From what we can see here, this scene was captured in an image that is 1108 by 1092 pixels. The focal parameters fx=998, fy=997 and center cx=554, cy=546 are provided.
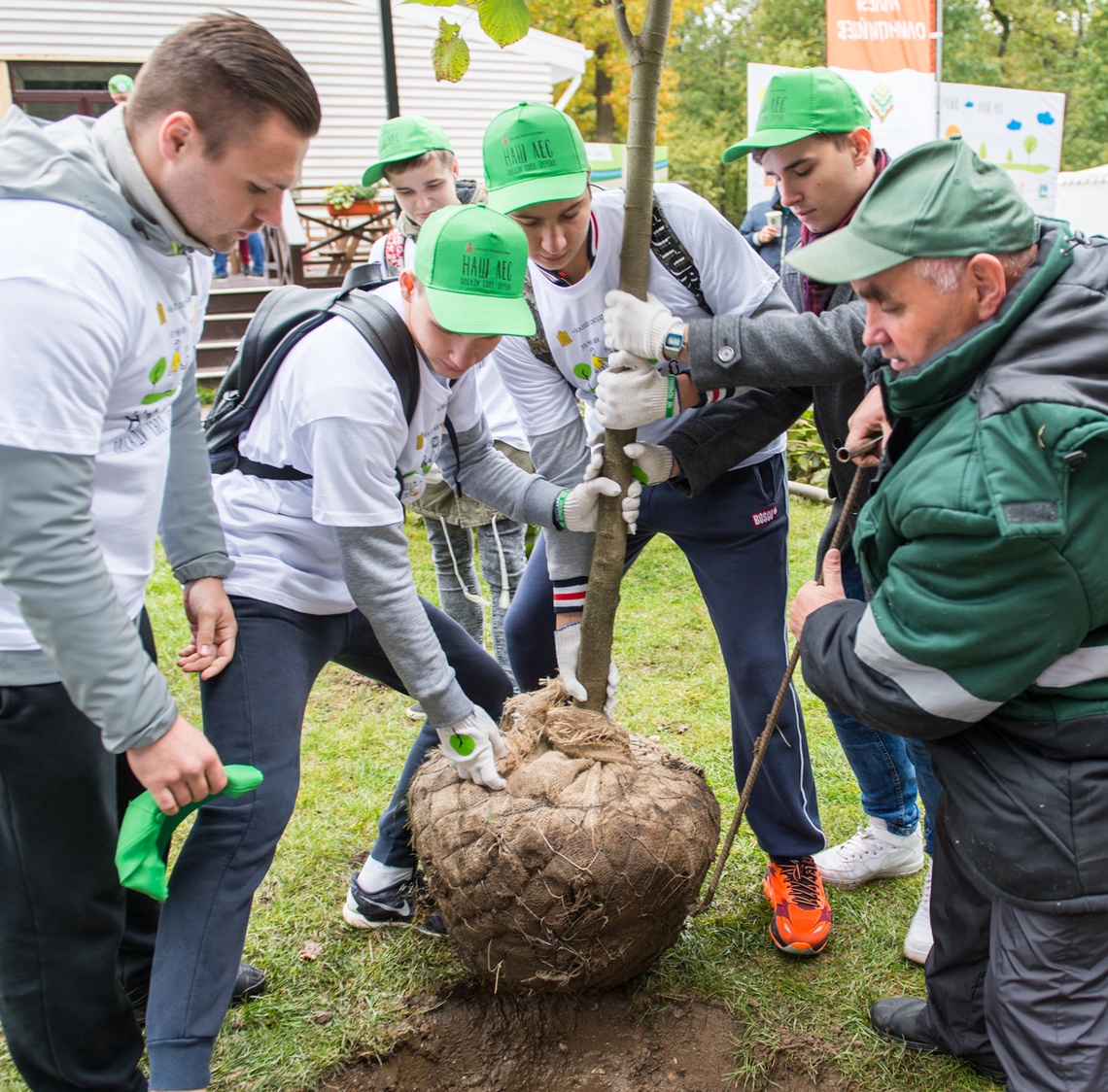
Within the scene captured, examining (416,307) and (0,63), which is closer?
(416,307)

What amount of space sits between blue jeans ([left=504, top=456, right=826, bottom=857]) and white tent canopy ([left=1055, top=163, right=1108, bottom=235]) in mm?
10828

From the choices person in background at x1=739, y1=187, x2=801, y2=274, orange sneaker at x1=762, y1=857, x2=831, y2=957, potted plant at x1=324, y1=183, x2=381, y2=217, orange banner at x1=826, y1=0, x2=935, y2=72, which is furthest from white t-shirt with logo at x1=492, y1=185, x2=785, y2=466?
potted plant at x1=324, y1=183, x2=381, y2=217

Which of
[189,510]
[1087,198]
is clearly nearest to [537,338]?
[189,510]

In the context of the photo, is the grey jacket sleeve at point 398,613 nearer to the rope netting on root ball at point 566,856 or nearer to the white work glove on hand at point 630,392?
the rope netting on root ball at point 566,856

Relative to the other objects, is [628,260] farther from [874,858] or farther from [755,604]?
[874,858]

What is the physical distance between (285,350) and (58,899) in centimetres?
117

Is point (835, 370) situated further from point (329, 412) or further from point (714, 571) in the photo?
point (329, 412)

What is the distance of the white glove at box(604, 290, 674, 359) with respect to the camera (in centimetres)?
231

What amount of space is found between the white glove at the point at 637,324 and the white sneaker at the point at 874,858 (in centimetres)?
167

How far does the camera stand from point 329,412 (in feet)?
6.63

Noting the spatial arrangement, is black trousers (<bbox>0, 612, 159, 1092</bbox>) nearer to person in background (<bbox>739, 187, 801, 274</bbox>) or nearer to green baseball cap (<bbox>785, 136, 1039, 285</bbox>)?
green baseball cap (<bbox>785, 136, 1039, 285</bbox>)

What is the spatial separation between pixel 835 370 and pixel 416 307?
0.98 metres

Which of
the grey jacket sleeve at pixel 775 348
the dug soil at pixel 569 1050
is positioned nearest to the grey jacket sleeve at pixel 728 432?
the grey jacket sleeve at pixel 775 348

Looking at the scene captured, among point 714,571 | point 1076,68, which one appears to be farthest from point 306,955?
point 1076,68
